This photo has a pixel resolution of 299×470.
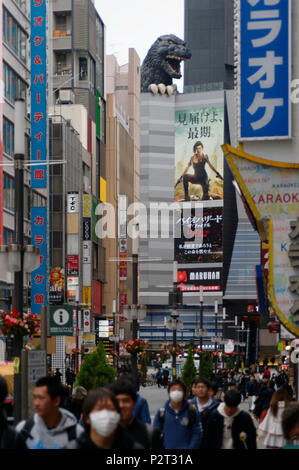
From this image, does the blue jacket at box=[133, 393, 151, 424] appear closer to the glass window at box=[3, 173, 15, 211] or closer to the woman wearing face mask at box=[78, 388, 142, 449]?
the woman wearing face mask at box=[78, 388, 142, 449]

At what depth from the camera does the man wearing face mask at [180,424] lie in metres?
11.4

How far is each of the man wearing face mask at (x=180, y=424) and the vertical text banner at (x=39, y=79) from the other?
189 ft

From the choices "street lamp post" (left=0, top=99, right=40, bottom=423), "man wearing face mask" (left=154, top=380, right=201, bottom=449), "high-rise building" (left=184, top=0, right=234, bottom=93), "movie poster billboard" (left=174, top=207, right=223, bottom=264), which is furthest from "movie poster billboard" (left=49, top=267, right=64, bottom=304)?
"high-rise building" (left=184, top=0, right=234, bottom=93)

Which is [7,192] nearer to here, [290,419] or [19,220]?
[19,220]

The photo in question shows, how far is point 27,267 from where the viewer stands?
1756 cm

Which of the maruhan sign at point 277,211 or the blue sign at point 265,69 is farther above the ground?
the blue sign at point 265,69

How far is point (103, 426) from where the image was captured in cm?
682

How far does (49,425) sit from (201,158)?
150094mm

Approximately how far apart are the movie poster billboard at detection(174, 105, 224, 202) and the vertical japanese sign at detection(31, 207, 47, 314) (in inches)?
3447

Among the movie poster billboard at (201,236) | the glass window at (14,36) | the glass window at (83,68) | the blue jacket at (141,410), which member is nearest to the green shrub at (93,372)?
the blue jacket at (141,410)

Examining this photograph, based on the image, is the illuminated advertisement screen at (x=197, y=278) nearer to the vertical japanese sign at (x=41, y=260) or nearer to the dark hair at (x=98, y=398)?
the vertical japanese sign at (x=41, y=260)

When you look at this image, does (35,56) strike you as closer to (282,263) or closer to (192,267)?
(282,263)

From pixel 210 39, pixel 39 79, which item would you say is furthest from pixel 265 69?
pixel 210 39

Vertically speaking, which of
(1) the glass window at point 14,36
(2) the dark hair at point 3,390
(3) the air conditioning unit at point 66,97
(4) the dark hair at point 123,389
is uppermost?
(3) the air conditioning unit at point 66,97
